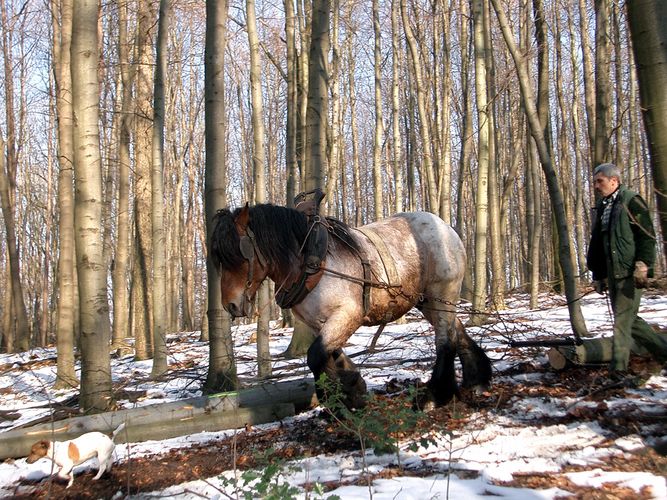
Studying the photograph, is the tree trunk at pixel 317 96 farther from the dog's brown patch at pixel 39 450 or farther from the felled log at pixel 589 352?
the dog's brown patch at pixel 39 450

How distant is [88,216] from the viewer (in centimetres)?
547

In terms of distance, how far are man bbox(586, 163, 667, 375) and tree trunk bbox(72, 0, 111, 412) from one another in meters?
4.82

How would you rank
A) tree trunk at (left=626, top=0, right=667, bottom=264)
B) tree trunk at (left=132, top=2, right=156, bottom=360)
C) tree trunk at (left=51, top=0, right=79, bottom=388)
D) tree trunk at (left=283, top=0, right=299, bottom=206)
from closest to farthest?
1. tree trunk at (left=626, top=0, right=667, bottom=264)
2. tree trunk at (left=51, top=0, right=79, bottom=388)
3. tree trunk at (left=283, top=0, right=299, bottom=206)
4. tree trunk at (left=132, top=2, right=156, bottom=360)

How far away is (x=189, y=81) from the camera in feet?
87.4

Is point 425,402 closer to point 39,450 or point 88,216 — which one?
point 39,450

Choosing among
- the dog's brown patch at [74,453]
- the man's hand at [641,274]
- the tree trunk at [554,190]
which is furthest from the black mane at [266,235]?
the tree trunk at [554,190]

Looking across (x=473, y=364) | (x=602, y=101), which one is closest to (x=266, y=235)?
(x=473, y=364)

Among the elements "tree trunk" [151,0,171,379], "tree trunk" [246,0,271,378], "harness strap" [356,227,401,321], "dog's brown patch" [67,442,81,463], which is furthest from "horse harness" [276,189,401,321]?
"tree trunk" [151,0,171,379]

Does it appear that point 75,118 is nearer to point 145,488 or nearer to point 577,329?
point 145,488

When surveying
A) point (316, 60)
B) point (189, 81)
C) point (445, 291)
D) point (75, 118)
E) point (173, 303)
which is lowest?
point (173, 303)

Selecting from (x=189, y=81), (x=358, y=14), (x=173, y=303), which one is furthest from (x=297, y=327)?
(x=189, y=81)

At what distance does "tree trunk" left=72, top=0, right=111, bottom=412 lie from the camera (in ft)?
17.8

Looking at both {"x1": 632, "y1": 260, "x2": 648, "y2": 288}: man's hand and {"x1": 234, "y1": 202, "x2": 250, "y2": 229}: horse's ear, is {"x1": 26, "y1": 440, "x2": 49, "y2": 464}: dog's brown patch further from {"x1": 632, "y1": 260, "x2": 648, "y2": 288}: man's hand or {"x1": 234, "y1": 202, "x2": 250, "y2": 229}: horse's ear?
{"x1": 632, "y1": 260, "x2": 648, "y2": 288}: man's hand

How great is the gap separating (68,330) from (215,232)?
5.72 meters
